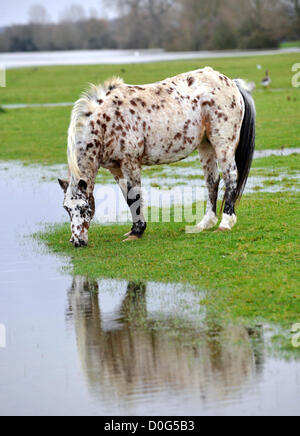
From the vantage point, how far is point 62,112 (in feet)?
96.8

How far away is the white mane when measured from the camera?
10617mm

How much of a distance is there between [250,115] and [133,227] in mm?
2097

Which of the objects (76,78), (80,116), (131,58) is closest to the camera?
(80,116)

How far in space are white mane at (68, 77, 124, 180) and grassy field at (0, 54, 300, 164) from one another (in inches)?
330

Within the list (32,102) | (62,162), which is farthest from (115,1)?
(62,162)

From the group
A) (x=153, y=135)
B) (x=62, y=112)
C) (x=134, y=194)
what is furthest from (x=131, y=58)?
(x=134, y=194)

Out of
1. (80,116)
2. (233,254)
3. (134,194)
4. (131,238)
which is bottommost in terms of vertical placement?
(131,238)

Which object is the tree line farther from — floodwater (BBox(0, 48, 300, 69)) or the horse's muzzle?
the horse's muzzle

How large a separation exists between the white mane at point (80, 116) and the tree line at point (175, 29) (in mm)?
69233

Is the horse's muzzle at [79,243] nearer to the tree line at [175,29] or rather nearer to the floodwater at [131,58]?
the floodwater at [131,58]

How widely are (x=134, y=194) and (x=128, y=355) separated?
174 inches

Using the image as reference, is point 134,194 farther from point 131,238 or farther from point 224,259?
point 224,259

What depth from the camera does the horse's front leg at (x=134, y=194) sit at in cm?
1107

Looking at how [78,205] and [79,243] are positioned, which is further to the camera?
[79,243]
